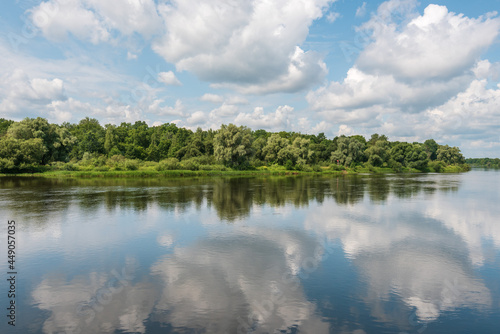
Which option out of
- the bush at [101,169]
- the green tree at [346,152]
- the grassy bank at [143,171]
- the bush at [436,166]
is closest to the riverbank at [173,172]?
the grassy bank at [143,171]

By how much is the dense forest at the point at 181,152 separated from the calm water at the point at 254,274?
6182 centimetres

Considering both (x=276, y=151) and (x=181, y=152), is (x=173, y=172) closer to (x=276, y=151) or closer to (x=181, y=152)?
(x=181, y=152)

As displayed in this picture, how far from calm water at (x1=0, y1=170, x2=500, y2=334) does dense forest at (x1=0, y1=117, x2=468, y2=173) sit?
203 ft

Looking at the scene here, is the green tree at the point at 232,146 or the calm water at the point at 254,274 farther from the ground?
the green tree at the point at 232,146

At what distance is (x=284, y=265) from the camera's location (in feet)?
42.7

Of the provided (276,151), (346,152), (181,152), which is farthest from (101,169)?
(346,152)

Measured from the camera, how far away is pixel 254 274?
1195 cm

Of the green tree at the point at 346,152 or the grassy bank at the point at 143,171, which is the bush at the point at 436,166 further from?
the grassy bank at the point at 143,171

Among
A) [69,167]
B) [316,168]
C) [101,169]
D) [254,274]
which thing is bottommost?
[254,274]

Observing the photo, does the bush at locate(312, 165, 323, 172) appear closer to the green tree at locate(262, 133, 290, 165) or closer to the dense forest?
the dense forest

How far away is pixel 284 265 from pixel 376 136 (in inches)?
6723

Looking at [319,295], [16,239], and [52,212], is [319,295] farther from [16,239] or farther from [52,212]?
[52,212]

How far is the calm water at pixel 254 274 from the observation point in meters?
Answer: 8.74

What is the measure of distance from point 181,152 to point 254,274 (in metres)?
95.1
